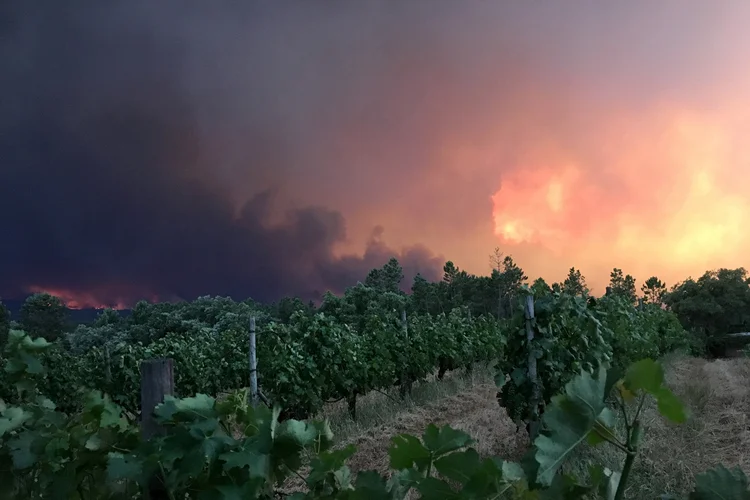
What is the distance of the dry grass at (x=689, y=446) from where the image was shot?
14.3ft

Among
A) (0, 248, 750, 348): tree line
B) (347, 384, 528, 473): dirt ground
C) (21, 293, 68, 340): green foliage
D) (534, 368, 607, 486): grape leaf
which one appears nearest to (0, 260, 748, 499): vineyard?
(534, 368, 607, 486): grape leaf

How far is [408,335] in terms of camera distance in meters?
12.4

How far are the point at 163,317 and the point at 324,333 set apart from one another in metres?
37.8

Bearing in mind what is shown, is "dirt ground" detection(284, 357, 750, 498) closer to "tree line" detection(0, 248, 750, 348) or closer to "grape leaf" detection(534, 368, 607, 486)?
"grape leaf" detection(534, 368, 607, 486)

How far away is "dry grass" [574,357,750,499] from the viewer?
4.37 m

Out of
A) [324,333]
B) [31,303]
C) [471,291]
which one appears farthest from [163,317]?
[324,333]

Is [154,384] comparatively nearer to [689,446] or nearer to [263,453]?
[263,453]

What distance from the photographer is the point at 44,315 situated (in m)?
45.4

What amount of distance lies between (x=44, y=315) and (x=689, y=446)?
5072 centimetres

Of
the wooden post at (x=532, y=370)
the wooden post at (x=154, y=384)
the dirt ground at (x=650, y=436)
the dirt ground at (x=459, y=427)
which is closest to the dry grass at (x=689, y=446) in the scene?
the dirt ground at (x=650, y=436)

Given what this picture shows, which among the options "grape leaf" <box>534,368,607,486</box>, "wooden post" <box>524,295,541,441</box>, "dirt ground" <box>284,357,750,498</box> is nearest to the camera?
"grape leaf" <box>534,368,607,486</box>

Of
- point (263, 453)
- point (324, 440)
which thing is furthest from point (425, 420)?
point (263, 453)

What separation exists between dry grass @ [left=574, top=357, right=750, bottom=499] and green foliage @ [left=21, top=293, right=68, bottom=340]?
47916 millimetres

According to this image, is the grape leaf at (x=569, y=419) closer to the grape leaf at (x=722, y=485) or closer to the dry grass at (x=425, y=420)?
the grape leaf at (x=722, y=485)
